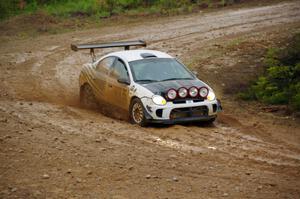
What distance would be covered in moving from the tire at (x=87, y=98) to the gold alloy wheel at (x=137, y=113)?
212 cm

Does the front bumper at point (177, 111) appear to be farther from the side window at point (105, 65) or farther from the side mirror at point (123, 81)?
the side window at point (105, 65)

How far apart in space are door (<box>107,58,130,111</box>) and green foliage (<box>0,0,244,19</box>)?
15.2 metres

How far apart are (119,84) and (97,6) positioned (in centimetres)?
1675

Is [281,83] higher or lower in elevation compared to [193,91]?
lower

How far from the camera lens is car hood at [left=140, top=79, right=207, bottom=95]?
14227mm

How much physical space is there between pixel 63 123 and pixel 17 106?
2348 mm

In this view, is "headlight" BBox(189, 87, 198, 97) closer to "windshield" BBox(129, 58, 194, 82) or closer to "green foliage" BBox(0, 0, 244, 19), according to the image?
"windshield" BBox(129, 58, 194, 82)

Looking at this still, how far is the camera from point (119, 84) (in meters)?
15.2

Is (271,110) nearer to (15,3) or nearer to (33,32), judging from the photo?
(33,32)

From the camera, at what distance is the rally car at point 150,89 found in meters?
14.1

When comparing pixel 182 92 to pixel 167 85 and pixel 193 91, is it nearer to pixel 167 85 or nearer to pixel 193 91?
pixel 193 91

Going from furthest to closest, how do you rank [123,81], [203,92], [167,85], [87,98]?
[87,98]
[123,81]
[167,85]
[203,92]

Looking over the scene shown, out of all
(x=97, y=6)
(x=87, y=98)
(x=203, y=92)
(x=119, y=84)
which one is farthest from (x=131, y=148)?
(x=97, y=6)

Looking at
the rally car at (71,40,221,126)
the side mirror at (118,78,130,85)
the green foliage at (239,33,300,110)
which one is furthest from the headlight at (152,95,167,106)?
the green foliage at (239,33,300,110)
